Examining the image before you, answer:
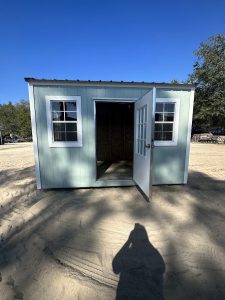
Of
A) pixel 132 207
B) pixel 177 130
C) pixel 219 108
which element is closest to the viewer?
pixel 132 207

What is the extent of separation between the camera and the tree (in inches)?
775

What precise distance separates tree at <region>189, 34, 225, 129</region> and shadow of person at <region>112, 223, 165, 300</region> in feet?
68.3

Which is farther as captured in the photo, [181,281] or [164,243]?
[164,243]

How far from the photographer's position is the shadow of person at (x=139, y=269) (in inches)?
71.1

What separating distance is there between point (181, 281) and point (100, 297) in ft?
2.92

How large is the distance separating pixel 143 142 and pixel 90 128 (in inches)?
56.4

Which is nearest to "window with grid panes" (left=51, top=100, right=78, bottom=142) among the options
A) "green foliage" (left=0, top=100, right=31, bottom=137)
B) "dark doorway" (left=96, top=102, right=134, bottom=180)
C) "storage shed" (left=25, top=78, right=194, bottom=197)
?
"storage shed" (left=25, top=78, right=194, bottom=197)

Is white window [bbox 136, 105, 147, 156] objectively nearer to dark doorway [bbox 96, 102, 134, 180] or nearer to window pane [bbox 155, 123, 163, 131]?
window pane [bbox 155, 123, 163, 131]

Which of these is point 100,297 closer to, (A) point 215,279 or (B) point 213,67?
(A) point 215,279

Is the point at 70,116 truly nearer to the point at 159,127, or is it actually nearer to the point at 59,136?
the point at 59,136

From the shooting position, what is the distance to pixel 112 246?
8.29ft

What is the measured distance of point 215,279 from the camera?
197cm

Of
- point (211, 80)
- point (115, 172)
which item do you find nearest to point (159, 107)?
point (115, 172)

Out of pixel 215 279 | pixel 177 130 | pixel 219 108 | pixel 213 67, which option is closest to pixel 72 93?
pixel 177 130
